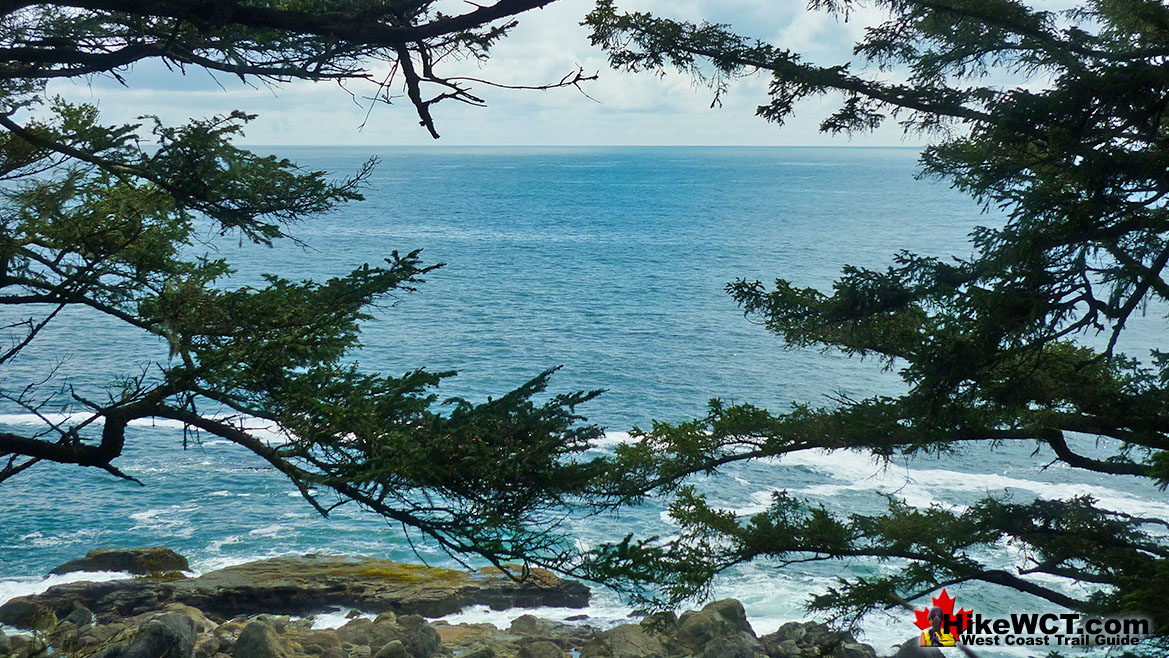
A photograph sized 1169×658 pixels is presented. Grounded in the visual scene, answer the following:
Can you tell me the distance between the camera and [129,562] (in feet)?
57.1

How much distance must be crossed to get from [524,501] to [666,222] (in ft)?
258

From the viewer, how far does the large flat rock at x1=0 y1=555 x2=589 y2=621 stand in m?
15.8

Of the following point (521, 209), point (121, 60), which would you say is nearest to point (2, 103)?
point (121, 60)

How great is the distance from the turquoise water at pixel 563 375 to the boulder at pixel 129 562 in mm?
644

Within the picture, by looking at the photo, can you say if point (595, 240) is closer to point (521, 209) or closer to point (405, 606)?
point (521, 209)

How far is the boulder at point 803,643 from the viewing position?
46.1 ft

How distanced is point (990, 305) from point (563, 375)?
75.6ft

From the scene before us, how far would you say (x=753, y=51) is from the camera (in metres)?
8.66

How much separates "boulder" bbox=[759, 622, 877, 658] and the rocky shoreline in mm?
26

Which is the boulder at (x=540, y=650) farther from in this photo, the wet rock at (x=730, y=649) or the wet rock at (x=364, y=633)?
the wet rock at (x=730, y=649)

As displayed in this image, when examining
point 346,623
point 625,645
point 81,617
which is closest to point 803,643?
point 625,645

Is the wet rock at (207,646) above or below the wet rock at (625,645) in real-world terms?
above

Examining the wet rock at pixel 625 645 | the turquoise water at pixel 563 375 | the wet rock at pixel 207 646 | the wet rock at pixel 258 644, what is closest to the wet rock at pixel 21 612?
the turquoise water at pixel 563 375

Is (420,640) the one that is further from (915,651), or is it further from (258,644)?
(915,651)
